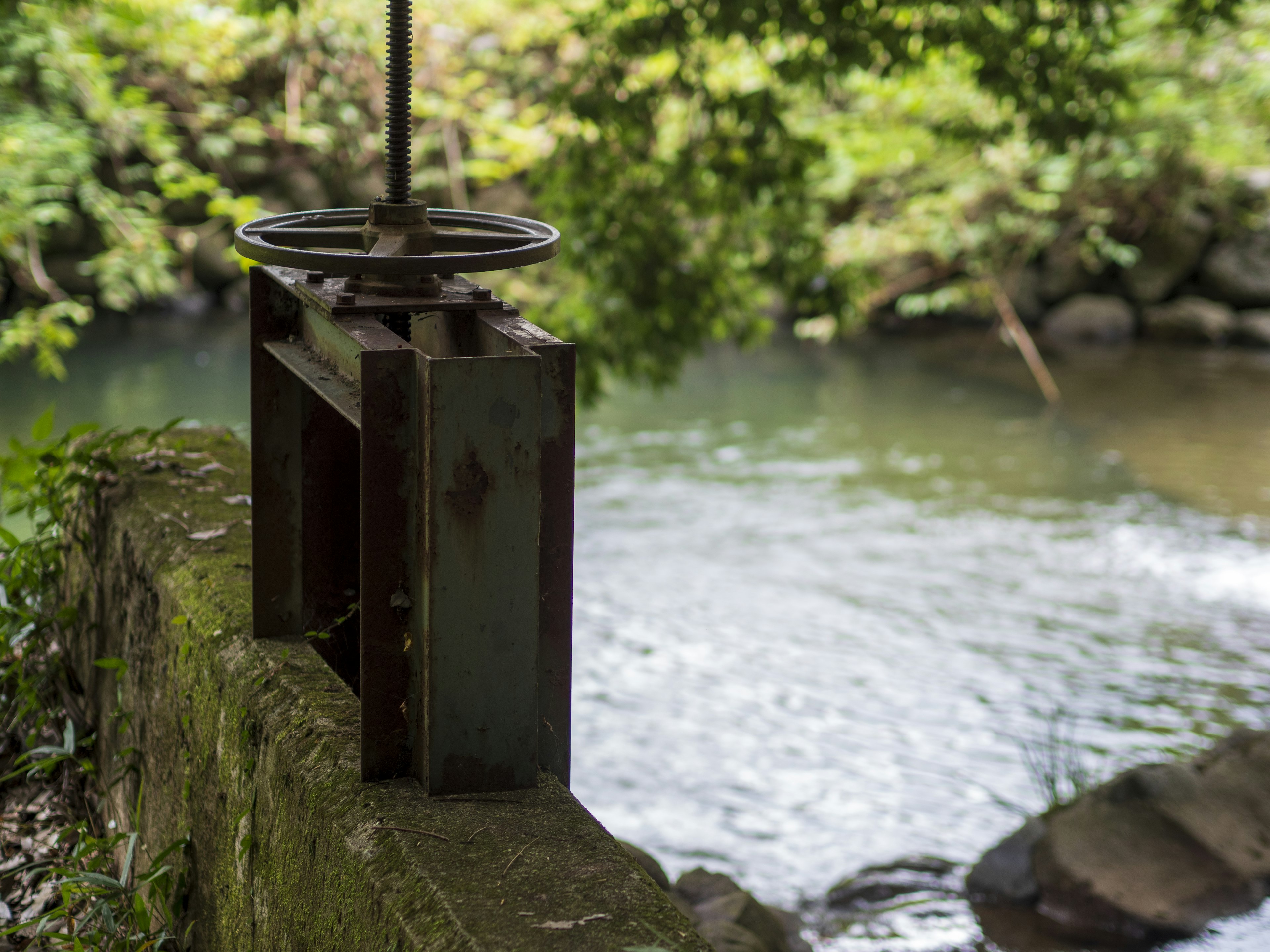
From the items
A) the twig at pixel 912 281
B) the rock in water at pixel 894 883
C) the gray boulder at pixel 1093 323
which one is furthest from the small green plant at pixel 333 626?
the gray boulder at pixel 1093 323

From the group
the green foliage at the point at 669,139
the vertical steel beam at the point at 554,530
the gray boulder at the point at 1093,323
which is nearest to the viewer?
the vertical steel beam at the point at 554,530

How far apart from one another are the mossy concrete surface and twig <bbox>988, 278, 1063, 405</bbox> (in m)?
9.08

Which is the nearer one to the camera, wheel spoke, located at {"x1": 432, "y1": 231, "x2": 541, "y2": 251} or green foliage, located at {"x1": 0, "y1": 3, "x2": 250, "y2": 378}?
wheel spoke, located at {"x1": 432, "y1": 231, "x2": 541, "y2": 251}

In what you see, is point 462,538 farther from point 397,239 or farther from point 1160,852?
point 1160,852

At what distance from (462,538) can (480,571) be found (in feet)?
0.15

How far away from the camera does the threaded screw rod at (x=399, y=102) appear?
168 centimetres

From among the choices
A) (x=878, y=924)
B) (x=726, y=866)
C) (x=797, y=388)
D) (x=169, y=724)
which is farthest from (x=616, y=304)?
(x=797, y=388)

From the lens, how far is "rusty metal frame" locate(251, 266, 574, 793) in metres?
1.41

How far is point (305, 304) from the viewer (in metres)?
1.80

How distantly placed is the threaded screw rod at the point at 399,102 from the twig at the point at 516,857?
91 centimetres

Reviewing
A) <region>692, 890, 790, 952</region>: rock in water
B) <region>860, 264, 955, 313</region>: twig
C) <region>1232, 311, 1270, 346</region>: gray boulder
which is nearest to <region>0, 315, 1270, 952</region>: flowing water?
<region>692, 890, 790, 952</region>: rock in water

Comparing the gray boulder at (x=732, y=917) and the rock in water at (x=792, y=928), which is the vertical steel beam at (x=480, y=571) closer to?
the gray boulder at (x=732, y=917)

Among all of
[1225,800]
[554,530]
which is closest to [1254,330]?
[1225,800]

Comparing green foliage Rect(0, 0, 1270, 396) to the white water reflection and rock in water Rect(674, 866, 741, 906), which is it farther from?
rock in water Rect(674, 866, 741, 906)
